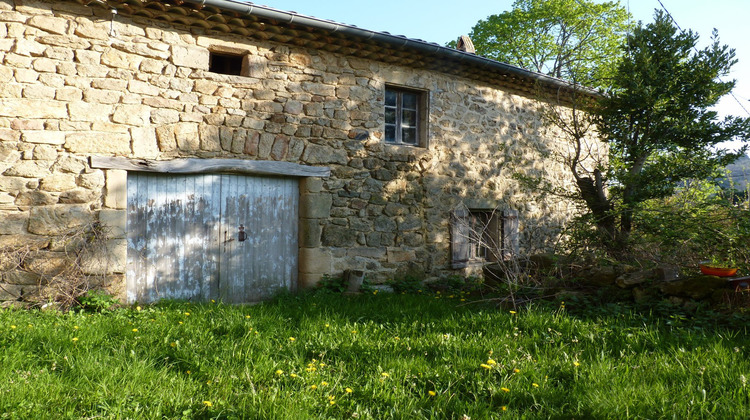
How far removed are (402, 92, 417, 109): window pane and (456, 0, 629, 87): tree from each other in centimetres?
1004

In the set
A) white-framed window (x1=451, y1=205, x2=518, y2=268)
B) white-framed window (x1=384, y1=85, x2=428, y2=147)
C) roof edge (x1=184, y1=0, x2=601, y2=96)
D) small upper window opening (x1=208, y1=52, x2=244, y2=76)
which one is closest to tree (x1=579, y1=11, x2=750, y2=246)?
roof edge (x1=184, y1=0, x2=601, y2=96)

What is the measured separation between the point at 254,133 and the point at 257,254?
5.10 feet

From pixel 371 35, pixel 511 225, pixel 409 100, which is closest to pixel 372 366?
pixel 371 35

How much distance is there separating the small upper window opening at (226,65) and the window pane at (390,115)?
2.20m

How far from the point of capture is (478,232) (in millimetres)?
7758

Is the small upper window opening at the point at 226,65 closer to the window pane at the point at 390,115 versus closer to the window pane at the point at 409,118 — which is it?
the window pane at the point at 390,115

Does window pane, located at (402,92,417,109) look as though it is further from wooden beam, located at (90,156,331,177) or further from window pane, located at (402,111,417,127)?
wooden beam, located at (90,156,331,177)

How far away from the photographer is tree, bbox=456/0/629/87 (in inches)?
634

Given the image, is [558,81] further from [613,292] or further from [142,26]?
[142,26]

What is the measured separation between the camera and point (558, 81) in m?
8.17

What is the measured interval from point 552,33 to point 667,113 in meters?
11.6

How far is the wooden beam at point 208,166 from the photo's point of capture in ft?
17.1

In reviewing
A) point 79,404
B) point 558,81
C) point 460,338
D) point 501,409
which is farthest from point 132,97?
point 558,81

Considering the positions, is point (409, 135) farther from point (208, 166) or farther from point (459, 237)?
point (208, 166)
